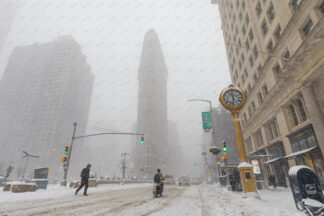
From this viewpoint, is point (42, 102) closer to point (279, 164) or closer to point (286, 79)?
point (279, 164)

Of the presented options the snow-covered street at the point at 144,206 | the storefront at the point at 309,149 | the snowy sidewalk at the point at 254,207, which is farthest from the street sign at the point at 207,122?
the snowy sidewalk at the point at 254,207

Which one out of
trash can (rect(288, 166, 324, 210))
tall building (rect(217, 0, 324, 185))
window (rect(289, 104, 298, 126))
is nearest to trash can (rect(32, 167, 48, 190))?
trash can (rect(288, 166, 324, 210))

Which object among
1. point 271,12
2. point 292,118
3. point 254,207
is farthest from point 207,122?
point 254,207

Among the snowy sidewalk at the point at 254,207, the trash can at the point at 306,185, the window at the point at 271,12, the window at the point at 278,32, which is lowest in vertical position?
the snowy sidewalk at the point at 254,207

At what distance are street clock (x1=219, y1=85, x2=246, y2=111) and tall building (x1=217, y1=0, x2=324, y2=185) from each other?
10.9ft

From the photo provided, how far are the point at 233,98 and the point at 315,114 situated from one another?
25.8 feet

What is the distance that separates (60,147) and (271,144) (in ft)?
416

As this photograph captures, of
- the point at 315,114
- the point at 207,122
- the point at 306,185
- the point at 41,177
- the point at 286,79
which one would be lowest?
the point at 306,185

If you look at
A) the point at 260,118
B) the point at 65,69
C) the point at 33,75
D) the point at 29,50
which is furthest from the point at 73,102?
the point at 260,118

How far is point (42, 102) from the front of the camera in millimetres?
130875

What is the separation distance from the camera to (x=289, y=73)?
1634cm

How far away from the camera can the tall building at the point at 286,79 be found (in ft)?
46.5

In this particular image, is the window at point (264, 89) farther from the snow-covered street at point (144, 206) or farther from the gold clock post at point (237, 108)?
the snow-covered street at point (144, 206)

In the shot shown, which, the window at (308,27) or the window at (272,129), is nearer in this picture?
the window at (308,27)
